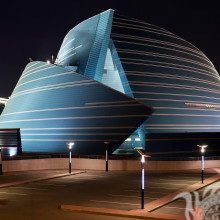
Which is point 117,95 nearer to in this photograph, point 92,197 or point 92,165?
point 92,165

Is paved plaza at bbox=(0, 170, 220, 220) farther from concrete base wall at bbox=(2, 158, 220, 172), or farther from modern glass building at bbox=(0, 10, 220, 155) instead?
modern glass building at bbox=(0, 10, 220, 155)

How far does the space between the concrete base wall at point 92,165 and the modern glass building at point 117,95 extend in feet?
18.6

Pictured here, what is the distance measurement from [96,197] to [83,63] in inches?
1196

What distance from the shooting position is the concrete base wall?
3350cm

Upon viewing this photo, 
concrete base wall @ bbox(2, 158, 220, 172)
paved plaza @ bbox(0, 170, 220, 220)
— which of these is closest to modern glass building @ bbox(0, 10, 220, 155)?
concrete base wall @ bbox(2, 158, 220, 172)

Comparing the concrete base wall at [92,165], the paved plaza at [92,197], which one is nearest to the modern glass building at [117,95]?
the concrete base wall at [92,165]

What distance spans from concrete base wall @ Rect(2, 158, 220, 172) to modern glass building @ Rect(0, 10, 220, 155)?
5.67 m

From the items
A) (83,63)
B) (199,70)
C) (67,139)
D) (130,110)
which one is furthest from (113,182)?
(199,70)

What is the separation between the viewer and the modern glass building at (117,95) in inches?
1582

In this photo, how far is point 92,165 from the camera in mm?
34531

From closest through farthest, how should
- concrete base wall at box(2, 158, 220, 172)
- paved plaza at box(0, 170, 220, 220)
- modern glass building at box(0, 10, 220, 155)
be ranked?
paved plaza at box(0, 170, 220, 220)
concrete base wall at box(2, 158, 220, 172)
modern glass building at box(0, 10, 220, 155)

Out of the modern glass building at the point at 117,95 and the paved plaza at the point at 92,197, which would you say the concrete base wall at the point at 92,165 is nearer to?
the paved plaza at the point at 92,197

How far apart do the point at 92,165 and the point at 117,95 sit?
820 centimetres

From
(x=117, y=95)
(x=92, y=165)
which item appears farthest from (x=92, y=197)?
(x=117, y=95)
